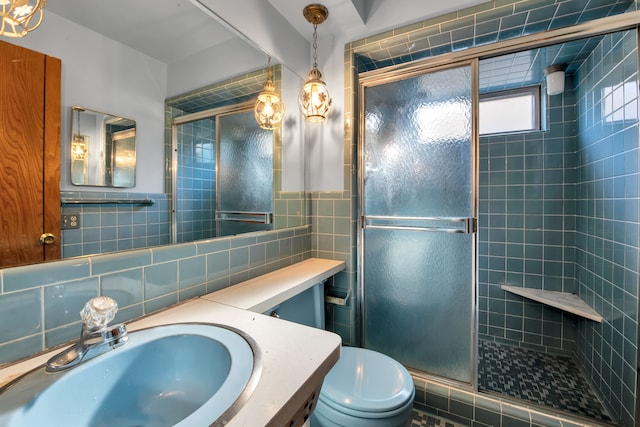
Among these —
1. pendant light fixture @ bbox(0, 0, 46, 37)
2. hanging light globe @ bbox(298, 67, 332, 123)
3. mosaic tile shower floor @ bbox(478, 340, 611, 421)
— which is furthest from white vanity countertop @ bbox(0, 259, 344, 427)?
mosaic tile shower floor @ bbox(478, 340, 611, 421)

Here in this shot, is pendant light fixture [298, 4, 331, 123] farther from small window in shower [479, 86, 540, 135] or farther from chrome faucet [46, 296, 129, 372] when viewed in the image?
small window in shower [479, 86, 540, 135]

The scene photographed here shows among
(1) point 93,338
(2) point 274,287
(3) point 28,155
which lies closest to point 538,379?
(2) point 274,287

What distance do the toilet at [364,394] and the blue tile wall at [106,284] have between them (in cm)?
34

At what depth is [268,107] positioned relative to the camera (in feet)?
4.63

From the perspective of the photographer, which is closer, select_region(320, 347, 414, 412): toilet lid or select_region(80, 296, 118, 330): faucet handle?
select_region(80, 296, 118, 330): faucet handle

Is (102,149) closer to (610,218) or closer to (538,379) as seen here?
(610,218)

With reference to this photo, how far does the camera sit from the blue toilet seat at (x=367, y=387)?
0.92 meters

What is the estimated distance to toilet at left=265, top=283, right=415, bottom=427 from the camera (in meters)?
0.91

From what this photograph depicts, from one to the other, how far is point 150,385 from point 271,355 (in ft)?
0.99

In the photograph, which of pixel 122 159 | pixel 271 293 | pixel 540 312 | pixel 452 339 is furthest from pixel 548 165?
pixel 122 159

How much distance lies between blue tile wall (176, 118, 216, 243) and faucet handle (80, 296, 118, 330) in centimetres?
38

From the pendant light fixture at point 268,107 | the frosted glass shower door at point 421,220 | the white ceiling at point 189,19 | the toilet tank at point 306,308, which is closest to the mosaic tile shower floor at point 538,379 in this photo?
the frosted glass shower door at point 421,220

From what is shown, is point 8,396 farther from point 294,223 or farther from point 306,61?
point 306,61

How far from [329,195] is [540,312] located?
190 centimetres
